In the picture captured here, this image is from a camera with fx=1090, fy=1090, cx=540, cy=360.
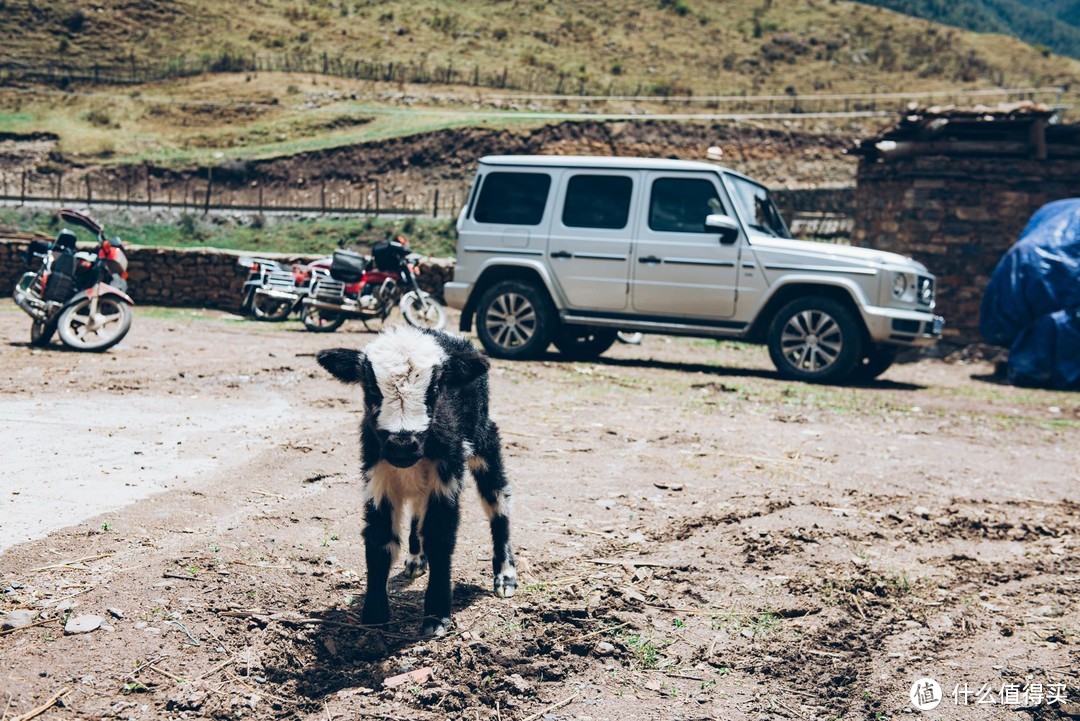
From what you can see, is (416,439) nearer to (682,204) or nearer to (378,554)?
(378,554)

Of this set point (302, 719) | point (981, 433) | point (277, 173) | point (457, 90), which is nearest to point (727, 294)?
point (981, 433)

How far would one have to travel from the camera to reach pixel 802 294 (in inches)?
456

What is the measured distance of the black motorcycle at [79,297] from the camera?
1097cm

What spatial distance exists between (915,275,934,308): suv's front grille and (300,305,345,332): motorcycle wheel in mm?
7597

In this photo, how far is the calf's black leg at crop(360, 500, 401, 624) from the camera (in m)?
4.05

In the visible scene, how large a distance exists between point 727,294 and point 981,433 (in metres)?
3.32

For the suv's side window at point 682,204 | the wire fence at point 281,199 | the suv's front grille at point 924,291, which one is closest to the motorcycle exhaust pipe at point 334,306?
the suv's side window at point 682,204

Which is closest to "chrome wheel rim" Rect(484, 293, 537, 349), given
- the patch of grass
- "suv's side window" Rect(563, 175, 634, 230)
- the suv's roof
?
"suv's side window" Rect(563, 175, 634, 230)

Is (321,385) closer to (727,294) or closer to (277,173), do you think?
(727,294)

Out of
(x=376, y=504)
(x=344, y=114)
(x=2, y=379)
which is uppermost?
(x=344, y=114)

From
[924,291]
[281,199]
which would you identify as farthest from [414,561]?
[281,199]

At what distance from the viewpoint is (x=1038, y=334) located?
13.4 metres

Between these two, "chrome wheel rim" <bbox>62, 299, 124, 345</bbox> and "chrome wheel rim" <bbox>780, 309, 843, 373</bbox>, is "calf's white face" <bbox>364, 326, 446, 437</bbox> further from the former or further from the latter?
"chrome wheel rim" <bbox>780, 309, 843, 373</bbox>

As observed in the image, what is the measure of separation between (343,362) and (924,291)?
912 centimetres
